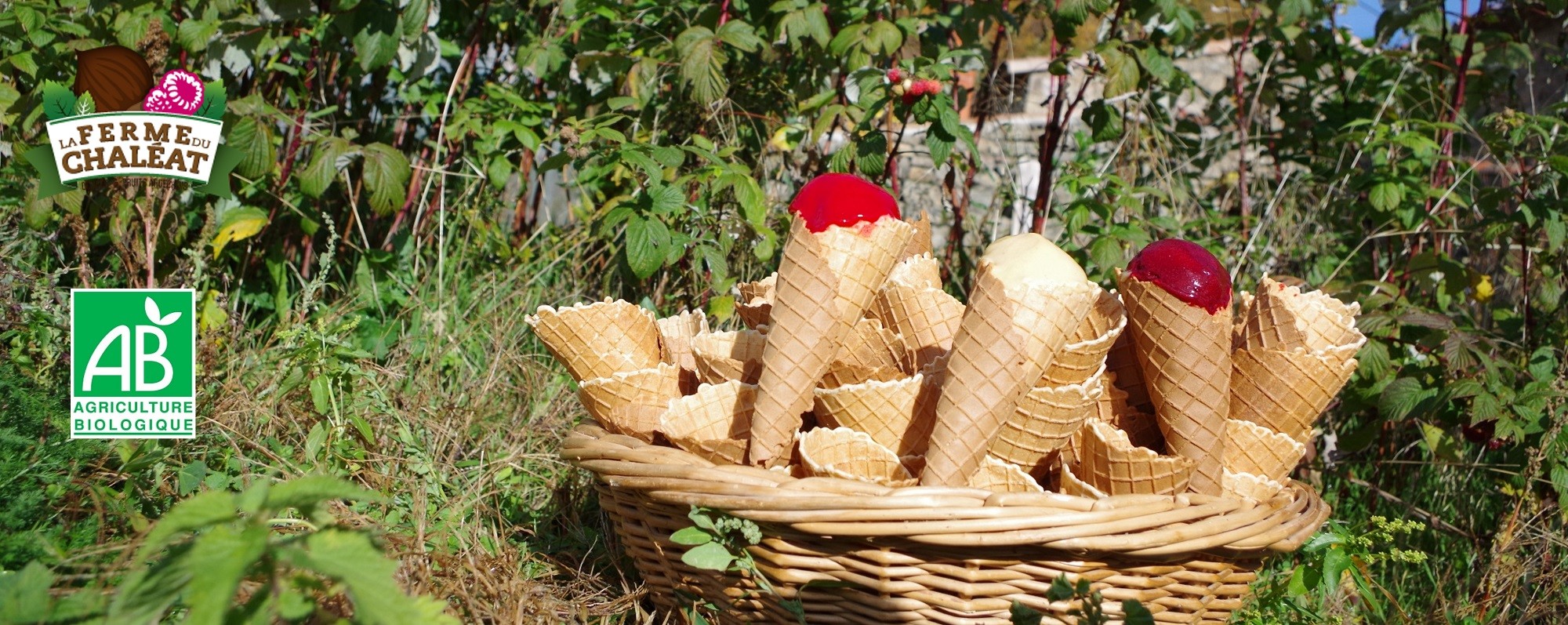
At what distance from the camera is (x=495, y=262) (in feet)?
10.4

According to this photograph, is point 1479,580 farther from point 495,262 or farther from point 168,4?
point 168,4

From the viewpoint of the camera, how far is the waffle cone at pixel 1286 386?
1.51 m

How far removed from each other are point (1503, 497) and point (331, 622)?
238 centimetres

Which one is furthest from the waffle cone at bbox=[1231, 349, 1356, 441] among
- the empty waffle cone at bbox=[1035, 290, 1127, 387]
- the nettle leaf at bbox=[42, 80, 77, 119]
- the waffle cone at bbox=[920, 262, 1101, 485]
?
the nettle leaf at bbox=[42, 80, 77, 119]

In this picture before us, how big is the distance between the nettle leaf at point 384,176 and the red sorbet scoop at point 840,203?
1363 mm

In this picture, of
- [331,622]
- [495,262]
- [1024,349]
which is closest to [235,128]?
[495,262]

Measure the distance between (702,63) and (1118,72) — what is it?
982 millimetres

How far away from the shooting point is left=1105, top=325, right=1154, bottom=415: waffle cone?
1.62 meters

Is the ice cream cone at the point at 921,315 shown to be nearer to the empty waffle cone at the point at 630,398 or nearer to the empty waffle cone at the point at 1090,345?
the empty waffle cone at the point at 1090,345

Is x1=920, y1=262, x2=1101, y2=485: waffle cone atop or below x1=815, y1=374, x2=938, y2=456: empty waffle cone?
atop

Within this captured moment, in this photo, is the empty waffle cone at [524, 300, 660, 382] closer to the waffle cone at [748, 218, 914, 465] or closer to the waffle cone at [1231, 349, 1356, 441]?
the waffle cone at [748, 218, 914, 465]

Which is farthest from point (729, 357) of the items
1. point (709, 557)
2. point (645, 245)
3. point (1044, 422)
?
point (645, 245)

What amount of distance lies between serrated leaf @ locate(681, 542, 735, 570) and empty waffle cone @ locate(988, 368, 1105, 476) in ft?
1.18

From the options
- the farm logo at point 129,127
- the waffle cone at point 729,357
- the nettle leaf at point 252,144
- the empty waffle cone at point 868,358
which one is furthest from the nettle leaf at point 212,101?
the empty waffle cone at point 868,358
